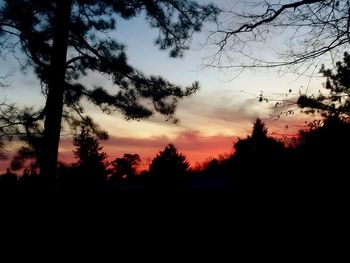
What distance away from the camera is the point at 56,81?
1012 centimetres

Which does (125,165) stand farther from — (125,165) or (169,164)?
(169,164)

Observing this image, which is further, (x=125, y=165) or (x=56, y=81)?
(x=125, y=165)

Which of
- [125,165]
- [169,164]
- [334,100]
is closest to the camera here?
[334,100]

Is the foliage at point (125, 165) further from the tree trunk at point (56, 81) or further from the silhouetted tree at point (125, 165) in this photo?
the tree trunk at point (56, 81)

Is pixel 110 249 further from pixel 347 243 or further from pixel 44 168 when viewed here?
pixel 347 243

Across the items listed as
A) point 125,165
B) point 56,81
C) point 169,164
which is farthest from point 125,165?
point 56,81

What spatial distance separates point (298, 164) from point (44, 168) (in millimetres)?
5837

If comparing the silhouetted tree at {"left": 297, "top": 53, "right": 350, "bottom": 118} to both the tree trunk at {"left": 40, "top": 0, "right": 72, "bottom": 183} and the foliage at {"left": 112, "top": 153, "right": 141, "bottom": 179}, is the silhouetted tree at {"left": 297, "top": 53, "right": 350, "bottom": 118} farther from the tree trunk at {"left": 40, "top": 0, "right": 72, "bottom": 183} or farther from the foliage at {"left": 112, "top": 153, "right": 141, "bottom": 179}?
the foliage at {"left": 112, "top": 153, "right": 141, "bottom": 179}

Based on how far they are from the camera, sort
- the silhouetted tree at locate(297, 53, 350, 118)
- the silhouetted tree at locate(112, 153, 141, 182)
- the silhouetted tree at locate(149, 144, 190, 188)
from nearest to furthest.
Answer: the silhouetted tree at locate(297, 53, 350, 118) < the silhouetted tree at locate(149, 144, 190, 188) < the silhouetted tree at locate(112, 153, 141, 182)

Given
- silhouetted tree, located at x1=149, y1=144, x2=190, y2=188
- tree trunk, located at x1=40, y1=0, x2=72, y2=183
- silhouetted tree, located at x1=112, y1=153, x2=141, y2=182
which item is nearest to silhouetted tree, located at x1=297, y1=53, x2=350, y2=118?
tree trunk, located at x1=40, y1=0, x2=72, y2=183

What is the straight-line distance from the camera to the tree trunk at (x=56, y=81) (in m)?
9.82

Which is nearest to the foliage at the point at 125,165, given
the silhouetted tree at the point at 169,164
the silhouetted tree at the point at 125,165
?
the silhouetted tree at the point at 125,165

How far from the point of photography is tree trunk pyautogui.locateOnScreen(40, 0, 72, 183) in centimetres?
982

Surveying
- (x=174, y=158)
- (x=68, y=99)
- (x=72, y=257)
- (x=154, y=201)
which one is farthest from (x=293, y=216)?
(x=174, y=158)
